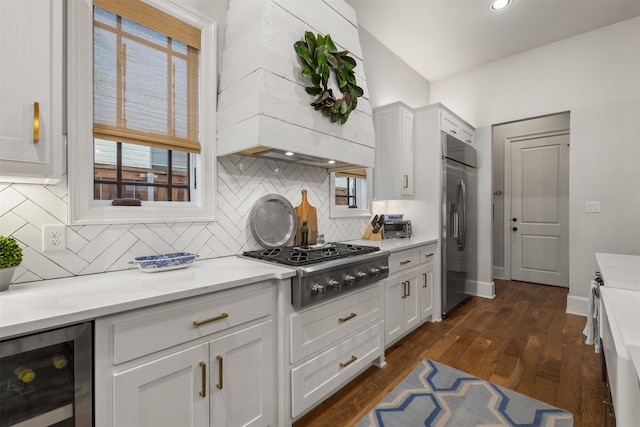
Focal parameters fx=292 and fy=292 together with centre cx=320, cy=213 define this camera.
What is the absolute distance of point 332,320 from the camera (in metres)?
1.79

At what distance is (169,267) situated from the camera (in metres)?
1.48

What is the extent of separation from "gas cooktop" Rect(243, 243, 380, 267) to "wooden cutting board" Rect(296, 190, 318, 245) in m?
0.25

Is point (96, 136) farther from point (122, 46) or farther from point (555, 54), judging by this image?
point (555, 54)

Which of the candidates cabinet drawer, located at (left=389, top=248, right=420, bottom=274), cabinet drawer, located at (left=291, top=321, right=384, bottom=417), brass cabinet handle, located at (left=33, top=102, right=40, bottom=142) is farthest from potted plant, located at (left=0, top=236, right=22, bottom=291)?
cabinet drawer, located at (left=389, top=248, right=420, bottom=274)

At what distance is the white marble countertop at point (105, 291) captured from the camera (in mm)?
894

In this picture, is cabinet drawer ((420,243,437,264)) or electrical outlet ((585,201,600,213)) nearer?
cabinet drawer ((420,243,437,264))

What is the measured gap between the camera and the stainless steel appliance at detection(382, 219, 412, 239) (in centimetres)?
316

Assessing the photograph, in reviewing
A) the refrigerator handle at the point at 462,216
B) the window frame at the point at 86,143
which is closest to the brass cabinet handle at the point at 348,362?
the window frame at the point at 86,143

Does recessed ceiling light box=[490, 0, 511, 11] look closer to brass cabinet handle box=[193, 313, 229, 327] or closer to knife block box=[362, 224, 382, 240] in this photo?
knife block box=[362, 224, 382, 240]

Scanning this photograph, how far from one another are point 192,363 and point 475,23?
393 cm

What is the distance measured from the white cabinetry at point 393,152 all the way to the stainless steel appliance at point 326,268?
3.97ft

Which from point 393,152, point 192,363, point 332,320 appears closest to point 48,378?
point 192,363

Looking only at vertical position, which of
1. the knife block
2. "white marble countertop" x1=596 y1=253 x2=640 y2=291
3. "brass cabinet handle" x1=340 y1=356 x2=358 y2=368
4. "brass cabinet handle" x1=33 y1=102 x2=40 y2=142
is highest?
"brass cabinet handle" x1=33 y1=102 x2=40 y2=142

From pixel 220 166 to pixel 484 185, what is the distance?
359 cm
